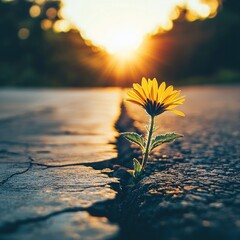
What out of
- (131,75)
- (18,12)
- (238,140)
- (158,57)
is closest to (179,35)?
(158,57)

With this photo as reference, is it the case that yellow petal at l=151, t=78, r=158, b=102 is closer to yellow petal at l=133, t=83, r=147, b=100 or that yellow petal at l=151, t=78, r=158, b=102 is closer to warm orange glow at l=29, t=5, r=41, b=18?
Result: yellow petal at l=133, t=83, r=147, b=100

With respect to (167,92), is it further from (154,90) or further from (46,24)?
(46,24)

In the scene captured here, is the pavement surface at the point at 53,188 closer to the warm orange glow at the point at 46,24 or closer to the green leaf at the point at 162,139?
the green leaf at the point at 162,139

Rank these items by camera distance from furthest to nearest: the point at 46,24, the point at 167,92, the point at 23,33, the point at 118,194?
1. the point at 46,24
2. the point at 23,33
3. the point at 167,92
4. the point at 118,194

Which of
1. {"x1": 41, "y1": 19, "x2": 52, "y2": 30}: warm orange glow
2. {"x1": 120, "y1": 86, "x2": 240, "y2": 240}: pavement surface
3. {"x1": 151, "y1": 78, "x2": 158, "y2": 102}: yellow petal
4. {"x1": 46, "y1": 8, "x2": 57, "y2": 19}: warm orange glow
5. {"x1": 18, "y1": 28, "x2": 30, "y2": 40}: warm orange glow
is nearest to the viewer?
{"x1": 120, "y1": 86, "x2": 240, "y2": 240}: pavement surface

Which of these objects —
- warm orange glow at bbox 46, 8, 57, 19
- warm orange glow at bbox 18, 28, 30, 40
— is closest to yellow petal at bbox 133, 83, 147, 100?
warm orange glow at bbox 18, 28, 30, 40

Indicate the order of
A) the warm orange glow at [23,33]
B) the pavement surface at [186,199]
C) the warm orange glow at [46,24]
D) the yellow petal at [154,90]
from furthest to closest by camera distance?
the warm orange glow at [46,24], the warm orange glow at [23,33], the yellow petal at [154,90], the pavement surface at [186,199]

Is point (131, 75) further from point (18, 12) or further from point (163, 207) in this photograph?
point (163, 207)

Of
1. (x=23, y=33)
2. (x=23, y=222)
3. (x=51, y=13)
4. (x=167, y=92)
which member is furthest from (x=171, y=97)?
(x=51, y=13)

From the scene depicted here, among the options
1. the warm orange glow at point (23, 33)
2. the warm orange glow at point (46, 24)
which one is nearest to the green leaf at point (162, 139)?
the warm orange glow at point (23, 33)
